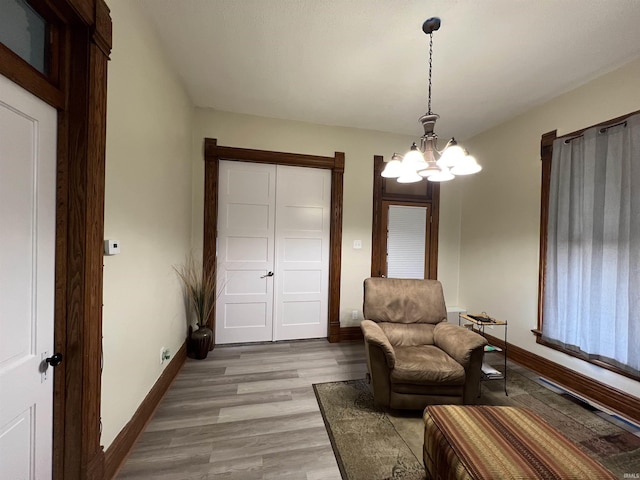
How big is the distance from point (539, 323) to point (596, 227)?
109 centimetres

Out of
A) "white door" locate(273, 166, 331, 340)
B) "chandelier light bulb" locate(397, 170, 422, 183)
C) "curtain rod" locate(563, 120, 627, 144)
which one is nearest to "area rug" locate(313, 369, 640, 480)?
"white door" locate(273, 166, 331, 340)

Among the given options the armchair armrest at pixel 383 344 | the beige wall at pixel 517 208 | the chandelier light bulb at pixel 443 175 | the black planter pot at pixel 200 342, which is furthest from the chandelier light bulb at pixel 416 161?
the black planter pot at pixel 200 342

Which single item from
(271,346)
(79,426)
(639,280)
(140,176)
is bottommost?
(271,346)

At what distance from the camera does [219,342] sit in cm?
323

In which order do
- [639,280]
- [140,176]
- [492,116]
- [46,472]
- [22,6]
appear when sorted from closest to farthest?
[22,6] → [46,472] → [140,176] → [639,280] → [492,116]

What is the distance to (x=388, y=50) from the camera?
202 cm

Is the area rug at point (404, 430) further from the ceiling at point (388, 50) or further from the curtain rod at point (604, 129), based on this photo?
the ceiling at point (388, 50)

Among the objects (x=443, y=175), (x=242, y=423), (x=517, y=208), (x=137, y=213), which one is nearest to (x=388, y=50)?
(x=443, y=175)

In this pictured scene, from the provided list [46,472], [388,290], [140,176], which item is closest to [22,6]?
[140,176]

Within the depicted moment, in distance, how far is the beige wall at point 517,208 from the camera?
2213 millimetres

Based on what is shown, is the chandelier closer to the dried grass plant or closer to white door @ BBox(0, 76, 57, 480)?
white door @ BBox(0, 76, 57, 480)

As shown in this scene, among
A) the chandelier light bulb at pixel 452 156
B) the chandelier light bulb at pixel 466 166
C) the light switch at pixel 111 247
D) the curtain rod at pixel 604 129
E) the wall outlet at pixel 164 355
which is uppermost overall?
the curtain rod at pixel 604 129

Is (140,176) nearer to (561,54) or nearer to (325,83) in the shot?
(325,83)

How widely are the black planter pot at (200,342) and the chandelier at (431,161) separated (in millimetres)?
2472
